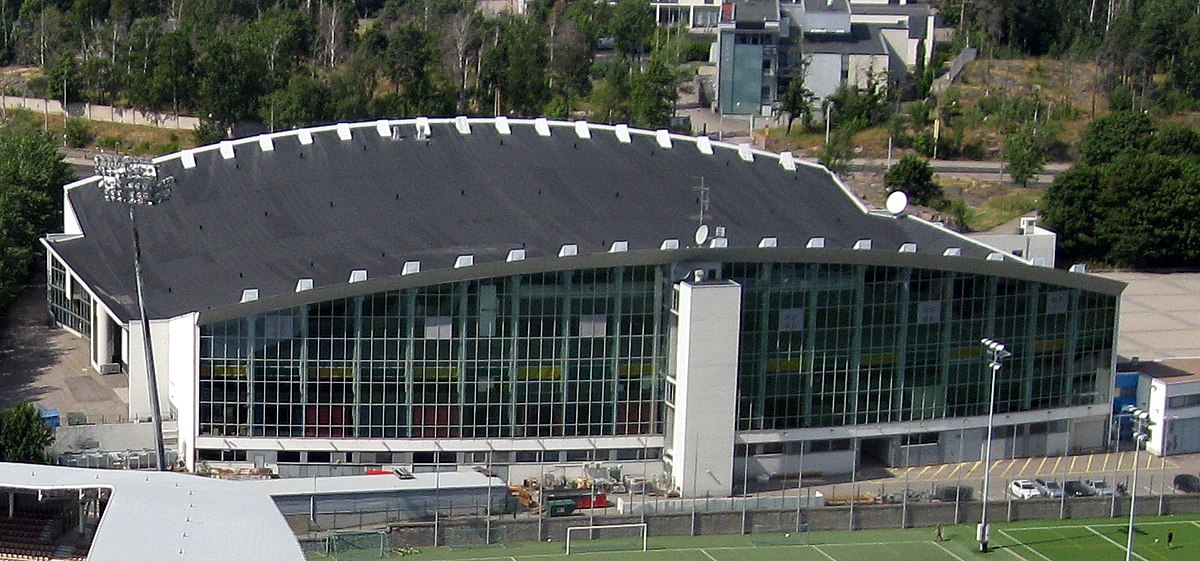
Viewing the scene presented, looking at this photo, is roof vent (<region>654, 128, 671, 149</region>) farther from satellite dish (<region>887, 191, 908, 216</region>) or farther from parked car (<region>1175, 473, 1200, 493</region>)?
parked car (<region>1175, 473, 1200, 493</region>)

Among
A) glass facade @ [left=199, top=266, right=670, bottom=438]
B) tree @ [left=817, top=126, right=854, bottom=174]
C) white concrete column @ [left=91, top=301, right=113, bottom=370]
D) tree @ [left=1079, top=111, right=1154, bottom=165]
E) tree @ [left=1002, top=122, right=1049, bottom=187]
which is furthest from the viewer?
tree @ [left=1002, top=122, right=1049, bottom=187]

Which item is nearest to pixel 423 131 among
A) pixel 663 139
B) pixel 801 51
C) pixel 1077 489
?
pixel 663 139

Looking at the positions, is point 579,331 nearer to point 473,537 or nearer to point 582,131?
point 473,537

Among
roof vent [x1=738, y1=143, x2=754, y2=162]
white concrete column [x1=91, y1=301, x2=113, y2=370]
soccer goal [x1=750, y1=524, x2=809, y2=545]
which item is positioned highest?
roof vent [x1=738, y1=143, x2=754, y2=162]

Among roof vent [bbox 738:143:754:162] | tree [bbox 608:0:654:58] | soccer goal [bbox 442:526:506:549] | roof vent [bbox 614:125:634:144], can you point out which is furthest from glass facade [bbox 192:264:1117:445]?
tree [bbox 608:0:654:58]

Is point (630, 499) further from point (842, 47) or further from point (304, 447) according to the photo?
point (842, 47)

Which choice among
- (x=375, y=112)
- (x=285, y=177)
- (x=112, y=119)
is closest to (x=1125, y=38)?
(x=375, y=112)

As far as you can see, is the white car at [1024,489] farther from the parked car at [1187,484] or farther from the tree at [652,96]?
the tree at [652,96]
